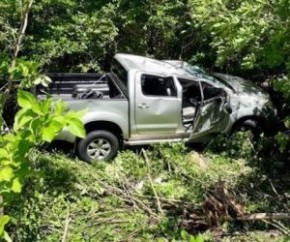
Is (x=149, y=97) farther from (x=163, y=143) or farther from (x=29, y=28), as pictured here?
(x=29, y=28)

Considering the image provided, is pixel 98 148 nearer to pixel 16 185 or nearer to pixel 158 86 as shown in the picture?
pixel 158 86

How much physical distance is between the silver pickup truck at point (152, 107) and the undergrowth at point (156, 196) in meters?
0.29

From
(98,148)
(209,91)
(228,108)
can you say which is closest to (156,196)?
(98,148)

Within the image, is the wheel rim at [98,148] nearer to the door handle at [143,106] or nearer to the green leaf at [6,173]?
the door handle at [143,106]

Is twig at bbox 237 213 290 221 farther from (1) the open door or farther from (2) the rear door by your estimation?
(2) the rear door

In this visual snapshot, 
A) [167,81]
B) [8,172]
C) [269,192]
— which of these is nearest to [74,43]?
[167,81]

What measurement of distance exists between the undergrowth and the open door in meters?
0.35

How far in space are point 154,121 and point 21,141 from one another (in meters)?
6.71

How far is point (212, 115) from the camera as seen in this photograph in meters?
9.02

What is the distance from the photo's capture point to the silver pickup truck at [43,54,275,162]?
28.1 ft

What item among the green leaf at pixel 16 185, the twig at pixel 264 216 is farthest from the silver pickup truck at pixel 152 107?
the green leaf at pixel 16 185

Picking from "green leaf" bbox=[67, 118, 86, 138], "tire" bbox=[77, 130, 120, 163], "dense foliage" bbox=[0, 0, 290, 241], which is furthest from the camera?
"tire" bbox=[77, 130, 120, 163]

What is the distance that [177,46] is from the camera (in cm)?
1236

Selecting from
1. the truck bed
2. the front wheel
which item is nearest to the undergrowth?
the front wheel
